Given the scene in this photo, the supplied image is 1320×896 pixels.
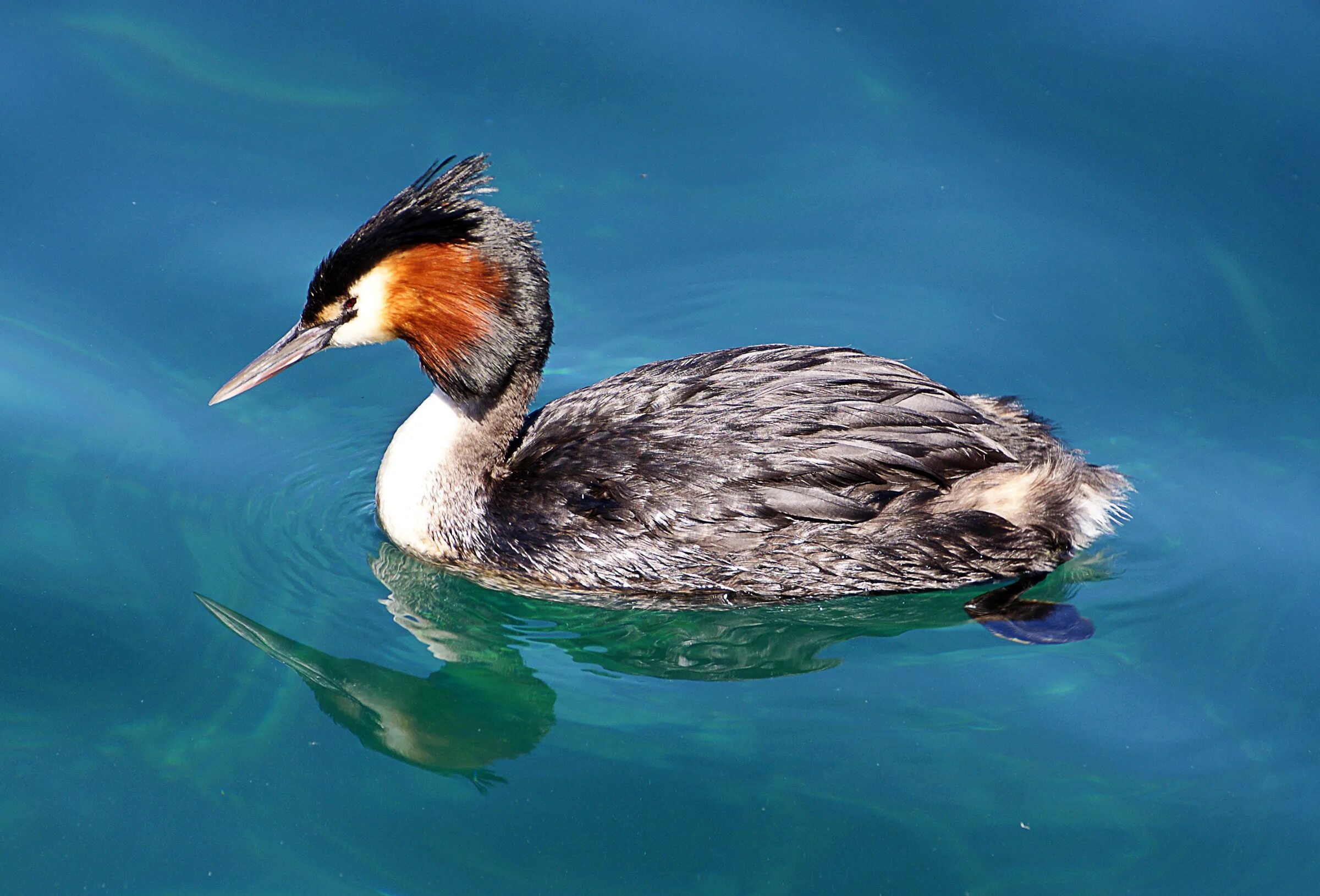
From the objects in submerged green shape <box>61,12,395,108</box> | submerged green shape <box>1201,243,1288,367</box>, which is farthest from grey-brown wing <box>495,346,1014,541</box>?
submerged green shape <box>61,12,395,108</box>

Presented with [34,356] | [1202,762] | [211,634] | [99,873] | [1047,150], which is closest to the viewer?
[99,873]

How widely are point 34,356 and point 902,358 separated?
13.8ft

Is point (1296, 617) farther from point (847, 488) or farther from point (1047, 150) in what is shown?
point (1047, 150)

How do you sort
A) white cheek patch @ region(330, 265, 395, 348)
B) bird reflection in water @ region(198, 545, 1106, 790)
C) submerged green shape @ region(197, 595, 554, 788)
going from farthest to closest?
1. white cheek patch @ region(330, 265, 395, 348)
2. bird reflection in water @ region(198, 545, 1106, 790)
3. submerged green shape @ region(197, 595, 554, 788)

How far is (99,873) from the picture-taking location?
4.87 m

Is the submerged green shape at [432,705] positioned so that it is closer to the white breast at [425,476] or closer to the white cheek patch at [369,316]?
the white breast at [425,476]

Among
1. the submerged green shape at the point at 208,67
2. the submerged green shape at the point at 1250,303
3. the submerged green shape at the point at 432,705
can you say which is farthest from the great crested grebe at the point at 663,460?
the submerged green shape at the point at 208,67

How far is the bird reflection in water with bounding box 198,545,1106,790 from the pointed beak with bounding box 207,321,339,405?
0.87 m

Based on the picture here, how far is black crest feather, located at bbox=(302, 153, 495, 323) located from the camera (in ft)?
18.3

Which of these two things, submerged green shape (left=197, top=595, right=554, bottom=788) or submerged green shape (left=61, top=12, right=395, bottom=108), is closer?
submerged green shape (left=197, top=595, right=554, bottom=788)

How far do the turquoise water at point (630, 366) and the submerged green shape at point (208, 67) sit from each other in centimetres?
3

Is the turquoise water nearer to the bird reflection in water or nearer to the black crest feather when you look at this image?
the bird reflection in water

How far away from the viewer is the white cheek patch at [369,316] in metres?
5.73

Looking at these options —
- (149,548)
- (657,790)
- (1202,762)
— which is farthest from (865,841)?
(149,548)
